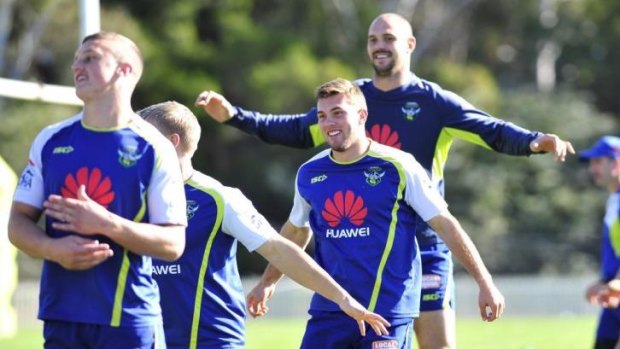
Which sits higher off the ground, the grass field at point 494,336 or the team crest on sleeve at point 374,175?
the team crest on sleeve at point 374,175

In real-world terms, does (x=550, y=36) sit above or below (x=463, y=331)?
above

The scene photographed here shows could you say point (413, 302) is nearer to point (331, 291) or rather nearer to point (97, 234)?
point (331, 291)

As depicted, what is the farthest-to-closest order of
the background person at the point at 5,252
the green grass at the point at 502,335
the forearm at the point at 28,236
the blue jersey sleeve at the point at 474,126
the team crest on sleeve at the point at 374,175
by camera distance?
the green grass at the point at 502,335, the background person at the point at 5,252, the blue jersey sleeve at the point at 474,126, the team crest on sleeve at the point at 374,175, the forearm at the point at 28,236

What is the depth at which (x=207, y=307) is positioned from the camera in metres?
7.29

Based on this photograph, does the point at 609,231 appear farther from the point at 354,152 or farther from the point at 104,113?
the point at 104,113

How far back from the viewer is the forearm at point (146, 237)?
572 cm

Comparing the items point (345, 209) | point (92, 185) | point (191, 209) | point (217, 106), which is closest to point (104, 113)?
point (92, 185)

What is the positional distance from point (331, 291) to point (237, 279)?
0.90 metres

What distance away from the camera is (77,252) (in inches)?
225

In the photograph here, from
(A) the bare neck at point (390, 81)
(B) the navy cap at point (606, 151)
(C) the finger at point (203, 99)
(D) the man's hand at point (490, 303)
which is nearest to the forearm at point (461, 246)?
(D) the man's hand at point (490, 303)

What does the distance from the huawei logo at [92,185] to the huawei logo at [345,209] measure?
7.13ft

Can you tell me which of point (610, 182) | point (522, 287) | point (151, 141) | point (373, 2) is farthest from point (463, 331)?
point (373, 2)

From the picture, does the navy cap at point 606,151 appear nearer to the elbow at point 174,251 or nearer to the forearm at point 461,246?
the forearm at point 461,246

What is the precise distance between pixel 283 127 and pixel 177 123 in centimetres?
239
